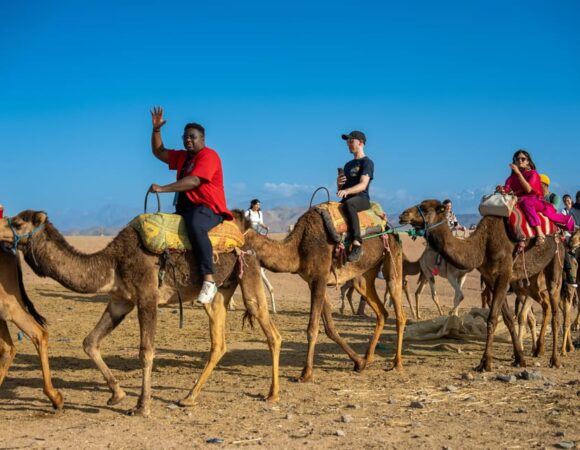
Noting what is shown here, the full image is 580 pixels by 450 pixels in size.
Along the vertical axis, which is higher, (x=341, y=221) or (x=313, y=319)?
(x=341, y=221)

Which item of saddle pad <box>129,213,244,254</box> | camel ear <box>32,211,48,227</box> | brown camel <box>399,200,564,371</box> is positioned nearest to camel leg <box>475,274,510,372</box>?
brown camel <box>399,200,564,371</box>

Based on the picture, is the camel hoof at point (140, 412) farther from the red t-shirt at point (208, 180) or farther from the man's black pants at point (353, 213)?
the man's black pants at point (353, 213)

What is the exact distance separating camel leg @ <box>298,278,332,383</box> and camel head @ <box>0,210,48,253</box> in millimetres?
3766

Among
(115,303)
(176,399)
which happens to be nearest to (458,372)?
(176,399)

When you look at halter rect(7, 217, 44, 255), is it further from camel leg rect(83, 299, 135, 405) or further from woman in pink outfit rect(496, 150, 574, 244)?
woman in pink outfit rect(496, 150, 574, 244)

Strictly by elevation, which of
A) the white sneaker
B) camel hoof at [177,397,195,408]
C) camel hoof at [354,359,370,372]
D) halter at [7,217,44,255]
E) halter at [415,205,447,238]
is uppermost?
halter at [415,205,447,238]

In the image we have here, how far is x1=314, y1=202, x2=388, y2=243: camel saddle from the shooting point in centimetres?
1005

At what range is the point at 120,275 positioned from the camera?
8.11m

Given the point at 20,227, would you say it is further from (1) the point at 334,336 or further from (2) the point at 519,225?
(2) the point at 519,225

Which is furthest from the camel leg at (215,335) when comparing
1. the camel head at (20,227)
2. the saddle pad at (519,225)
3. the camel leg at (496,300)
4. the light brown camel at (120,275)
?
the saddle pad at (519,225)

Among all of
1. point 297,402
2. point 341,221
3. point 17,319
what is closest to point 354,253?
point 341,221

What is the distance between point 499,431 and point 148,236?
4189 millimetres

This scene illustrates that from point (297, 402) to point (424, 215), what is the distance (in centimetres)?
335

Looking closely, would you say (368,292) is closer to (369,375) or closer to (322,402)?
(369,375)
